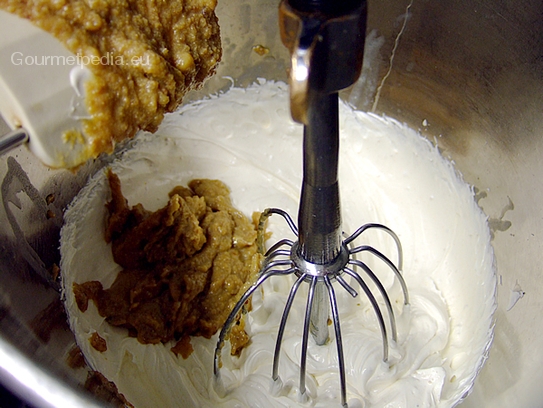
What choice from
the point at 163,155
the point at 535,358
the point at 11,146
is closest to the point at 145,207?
the point at 163,155

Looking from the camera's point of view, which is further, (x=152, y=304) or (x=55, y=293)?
(x=152, y=304)

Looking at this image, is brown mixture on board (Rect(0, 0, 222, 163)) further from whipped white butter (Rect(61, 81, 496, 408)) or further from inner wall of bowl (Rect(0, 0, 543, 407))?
whipped white butter (Rect(61, 81, 496, 408))

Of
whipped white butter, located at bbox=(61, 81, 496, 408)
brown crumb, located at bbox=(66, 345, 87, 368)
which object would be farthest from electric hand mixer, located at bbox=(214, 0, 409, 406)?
brown crumb, located at bbox=(66, 345, 87, 368)

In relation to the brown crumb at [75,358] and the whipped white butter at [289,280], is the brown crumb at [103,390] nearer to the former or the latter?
the brown crumb at [75,358]

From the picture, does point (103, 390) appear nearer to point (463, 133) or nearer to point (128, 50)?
point (128, 50)

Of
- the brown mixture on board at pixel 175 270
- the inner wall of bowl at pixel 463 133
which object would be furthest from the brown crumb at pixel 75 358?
the brown mixture on board at pixel 175 270

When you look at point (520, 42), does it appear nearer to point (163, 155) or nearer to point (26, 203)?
point (163, 155)

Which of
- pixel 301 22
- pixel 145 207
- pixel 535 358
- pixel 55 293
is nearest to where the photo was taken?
pixel 301 22
